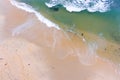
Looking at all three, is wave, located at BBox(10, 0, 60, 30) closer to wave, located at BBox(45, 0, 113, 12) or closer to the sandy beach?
the sandy beach

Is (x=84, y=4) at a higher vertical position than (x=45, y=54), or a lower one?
higher

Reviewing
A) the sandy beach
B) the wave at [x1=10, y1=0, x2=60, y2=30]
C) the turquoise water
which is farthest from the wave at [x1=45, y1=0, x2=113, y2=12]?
the sandy beach

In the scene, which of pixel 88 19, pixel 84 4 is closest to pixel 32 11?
pixel 84 4

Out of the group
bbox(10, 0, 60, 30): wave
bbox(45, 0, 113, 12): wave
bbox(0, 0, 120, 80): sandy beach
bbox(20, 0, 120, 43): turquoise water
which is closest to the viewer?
bbox(0, 0, 120, 80): sandy beach

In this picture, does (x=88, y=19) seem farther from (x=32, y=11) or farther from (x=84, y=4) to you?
(x=32, y=11)

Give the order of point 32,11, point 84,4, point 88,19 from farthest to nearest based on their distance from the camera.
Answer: point 84,4, point 32,11, point 88,19

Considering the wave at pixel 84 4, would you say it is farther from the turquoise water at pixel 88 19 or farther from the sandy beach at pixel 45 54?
the sandy beach at pixel 45 54
